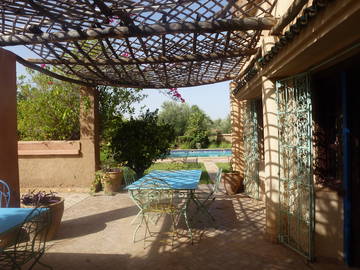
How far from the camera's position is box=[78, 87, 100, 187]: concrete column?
7137 mm

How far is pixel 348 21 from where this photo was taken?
1.83 metres

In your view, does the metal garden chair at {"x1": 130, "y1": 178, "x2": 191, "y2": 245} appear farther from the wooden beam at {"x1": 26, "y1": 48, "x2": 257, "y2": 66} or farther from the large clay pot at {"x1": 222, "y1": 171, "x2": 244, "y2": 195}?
the large clay pot at {"x1": 222, "y1": 171, "x2": 244, "y2": 195}

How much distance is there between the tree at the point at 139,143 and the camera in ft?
24.4

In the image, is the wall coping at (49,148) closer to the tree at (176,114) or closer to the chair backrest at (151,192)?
the chair backrest at (151,192)

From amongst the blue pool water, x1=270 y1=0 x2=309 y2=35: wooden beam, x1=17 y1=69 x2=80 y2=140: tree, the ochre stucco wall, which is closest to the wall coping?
x1=17 y1=69 x2=80 y2=140: tree

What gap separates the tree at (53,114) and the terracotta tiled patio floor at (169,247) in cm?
343

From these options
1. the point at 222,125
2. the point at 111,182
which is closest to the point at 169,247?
the point at 111,182

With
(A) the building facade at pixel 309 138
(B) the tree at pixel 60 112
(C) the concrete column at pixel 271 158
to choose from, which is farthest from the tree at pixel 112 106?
(C) the concrete column at pixel 271 158

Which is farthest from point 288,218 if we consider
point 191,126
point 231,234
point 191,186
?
point 191,126

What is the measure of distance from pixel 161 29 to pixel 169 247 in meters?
2.90

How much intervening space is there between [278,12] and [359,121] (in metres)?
1.70

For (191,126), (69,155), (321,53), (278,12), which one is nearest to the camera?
(321,53)

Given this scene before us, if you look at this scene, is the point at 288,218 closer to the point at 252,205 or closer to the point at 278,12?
the point at 252,205

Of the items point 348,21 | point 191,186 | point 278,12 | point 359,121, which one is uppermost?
point 278,12
